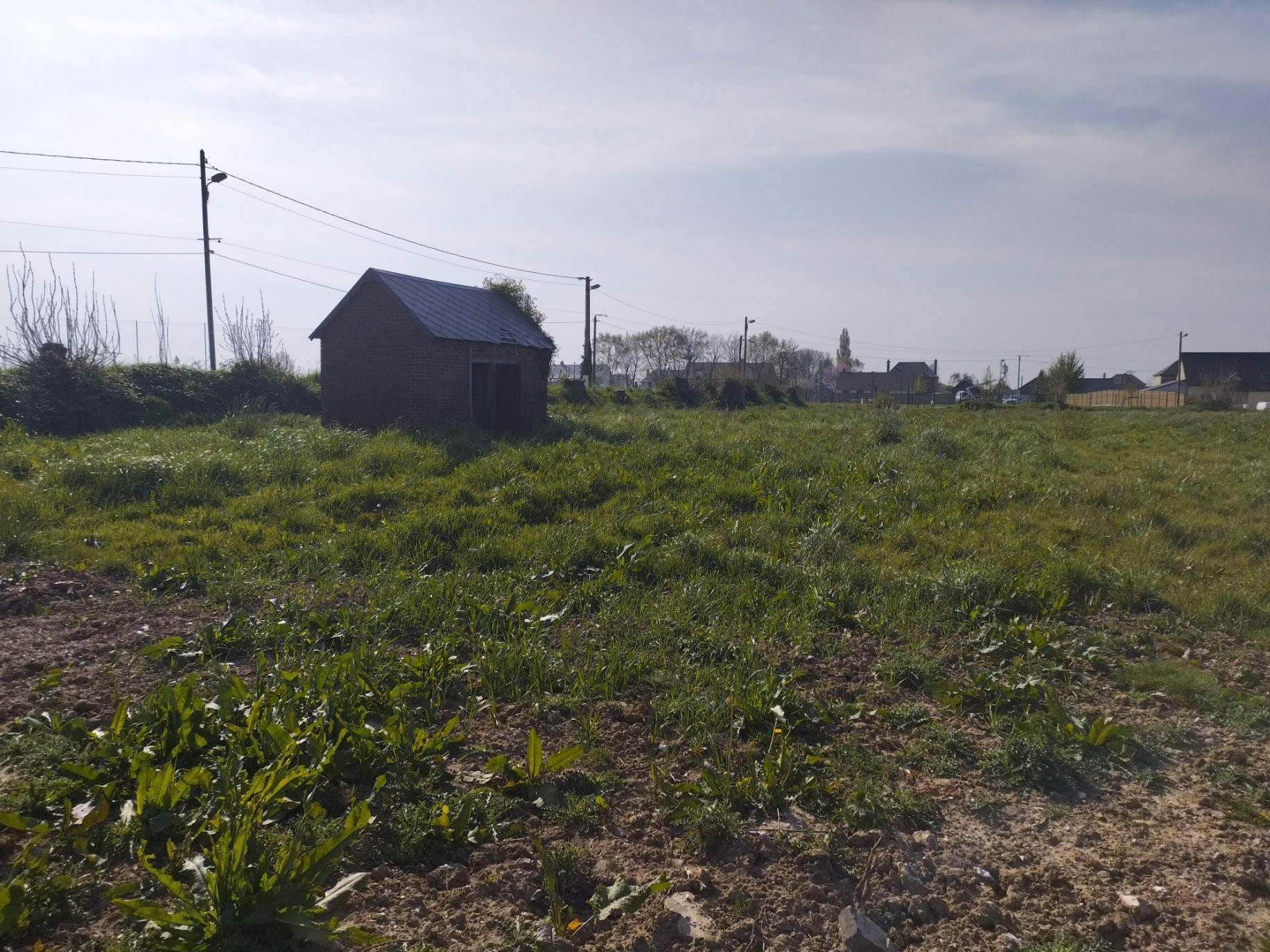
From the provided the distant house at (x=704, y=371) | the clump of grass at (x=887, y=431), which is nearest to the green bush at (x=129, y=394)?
the clump of grass at (x=887, y=431)

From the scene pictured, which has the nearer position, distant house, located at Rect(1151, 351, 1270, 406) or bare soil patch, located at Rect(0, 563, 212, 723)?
bare soil patch, located at Rect(0, 563, 212, 723)

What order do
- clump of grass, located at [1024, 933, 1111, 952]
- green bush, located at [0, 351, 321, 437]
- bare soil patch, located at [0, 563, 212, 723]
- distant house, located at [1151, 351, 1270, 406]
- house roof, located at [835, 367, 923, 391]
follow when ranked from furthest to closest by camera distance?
house roof, located at [835, 367, 923, 391] → distant house, located at [1151, 351, 1270, 406] → green bush, located at [0, 351, 321, 437] → bare soil patch, located at [0, 563, 212, 723] → clump of grass, located at [1024, 933, 1111, 952]

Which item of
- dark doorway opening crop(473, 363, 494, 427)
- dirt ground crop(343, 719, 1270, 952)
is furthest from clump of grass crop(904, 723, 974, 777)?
dark doorway opening crop(473, 363, 494, 427)

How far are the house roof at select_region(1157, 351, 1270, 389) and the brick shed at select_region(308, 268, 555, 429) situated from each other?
63.6 meters

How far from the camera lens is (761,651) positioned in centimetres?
544

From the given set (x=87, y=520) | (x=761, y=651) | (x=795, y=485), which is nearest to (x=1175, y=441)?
(x=795, y=485)

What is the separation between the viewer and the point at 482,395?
1845cm

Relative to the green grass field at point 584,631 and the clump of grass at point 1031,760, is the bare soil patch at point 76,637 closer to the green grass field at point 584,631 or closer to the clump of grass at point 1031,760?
the green grass field at point 584,631

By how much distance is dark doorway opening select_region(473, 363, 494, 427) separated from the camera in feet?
59.6

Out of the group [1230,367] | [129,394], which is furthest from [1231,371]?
[129,394]

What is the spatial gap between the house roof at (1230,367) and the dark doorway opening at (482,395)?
63.9 meters

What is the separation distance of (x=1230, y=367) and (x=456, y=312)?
68.5m

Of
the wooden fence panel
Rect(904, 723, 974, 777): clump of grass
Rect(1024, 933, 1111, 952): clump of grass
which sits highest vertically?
the wooden fence panel

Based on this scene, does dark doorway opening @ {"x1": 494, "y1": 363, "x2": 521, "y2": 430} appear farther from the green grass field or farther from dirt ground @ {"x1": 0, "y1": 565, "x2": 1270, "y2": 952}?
dirt ground @ {"x1": 0, "y1": 565, "x2": 1270, "y2": 952}
